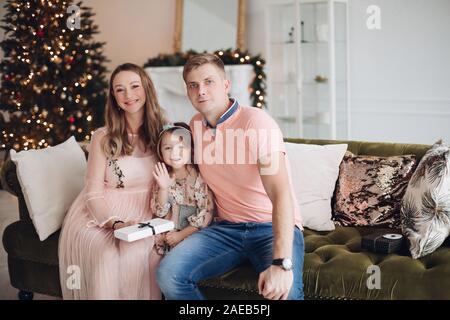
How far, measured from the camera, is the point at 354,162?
9.04ft

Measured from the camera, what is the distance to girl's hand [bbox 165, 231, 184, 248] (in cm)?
229

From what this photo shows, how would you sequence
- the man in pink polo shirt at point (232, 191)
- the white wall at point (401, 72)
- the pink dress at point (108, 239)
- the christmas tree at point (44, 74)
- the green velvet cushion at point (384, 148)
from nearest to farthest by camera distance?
1. the man in pink polo shirt at point (232, 191)
2. the pink dress at point (108, 239)
3. the green velvet cushion at point (384, 148)
4. the white wall at point (401, 72)
5. the christmas tree at point (44, 74)

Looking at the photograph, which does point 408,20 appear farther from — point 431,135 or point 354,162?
point 354,162

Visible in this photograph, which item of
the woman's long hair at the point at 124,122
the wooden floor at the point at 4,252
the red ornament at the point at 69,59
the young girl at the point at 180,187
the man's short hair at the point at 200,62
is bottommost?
the wooden floor at the point at 4,252

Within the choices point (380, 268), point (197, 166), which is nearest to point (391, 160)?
point (380, 268)

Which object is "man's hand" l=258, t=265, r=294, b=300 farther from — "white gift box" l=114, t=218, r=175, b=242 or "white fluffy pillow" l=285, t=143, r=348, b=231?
"white fluffy pillow" l=285, t=143, r=348, b=231

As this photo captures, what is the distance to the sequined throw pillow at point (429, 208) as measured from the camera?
2.25m

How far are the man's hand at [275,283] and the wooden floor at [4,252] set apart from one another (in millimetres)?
1510

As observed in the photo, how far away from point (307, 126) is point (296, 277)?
135 inches

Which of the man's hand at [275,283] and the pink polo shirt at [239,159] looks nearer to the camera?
the man's hand at [275,283]

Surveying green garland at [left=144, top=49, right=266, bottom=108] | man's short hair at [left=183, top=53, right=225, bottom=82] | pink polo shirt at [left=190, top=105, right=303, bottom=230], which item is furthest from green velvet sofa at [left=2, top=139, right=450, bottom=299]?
green garland at [left=144, top=49, right=266, bottom=108]

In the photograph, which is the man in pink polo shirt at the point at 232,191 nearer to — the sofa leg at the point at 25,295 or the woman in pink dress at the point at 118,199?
the woman in pink dress at the point at 118,199

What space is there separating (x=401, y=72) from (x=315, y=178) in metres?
2.72

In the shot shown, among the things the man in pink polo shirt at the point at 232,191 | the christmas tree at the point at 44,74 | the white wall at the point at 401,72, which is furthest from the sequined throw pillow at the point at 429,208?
the christmas tree at the point at 44,74
